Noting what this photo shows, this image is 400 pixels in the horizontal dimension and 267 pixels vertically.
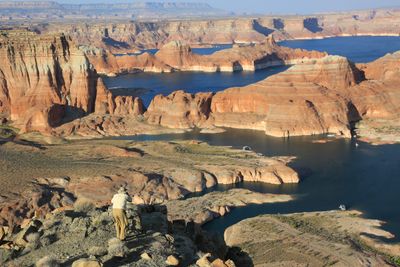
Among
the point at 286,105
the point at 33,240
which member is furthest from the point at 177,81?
the point at 33,240

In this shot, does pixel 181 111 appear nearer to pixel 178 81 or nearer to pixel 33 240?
pixel 178 81

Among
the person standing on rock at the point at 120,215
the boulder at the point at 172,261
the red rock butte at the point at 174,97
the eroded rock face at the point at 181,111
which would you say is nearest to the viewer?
the boulder at the point at 172,261

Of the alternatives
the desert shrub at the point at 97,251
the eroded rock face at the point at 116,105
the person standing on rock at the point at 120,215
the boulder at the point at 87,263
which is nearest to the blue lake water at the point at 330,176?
the eroded rock face at the point at 116,105

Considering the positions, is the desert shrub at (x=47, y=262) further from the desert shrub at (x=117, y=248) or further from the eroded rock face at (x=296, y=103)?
the eroded rock face at (x=296, y=103)

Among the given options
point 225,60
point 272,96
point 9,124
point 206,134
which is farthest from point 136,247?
point 225,60

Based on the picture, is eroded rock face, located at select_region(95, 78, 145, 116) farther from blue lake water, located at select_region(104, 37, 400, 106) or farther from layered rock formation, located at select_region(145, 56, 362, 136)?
blue lake water, located at select_region(104, 37, 400, 106)

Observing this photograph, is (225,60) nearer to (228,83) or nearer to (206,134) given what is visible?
(228,83)
